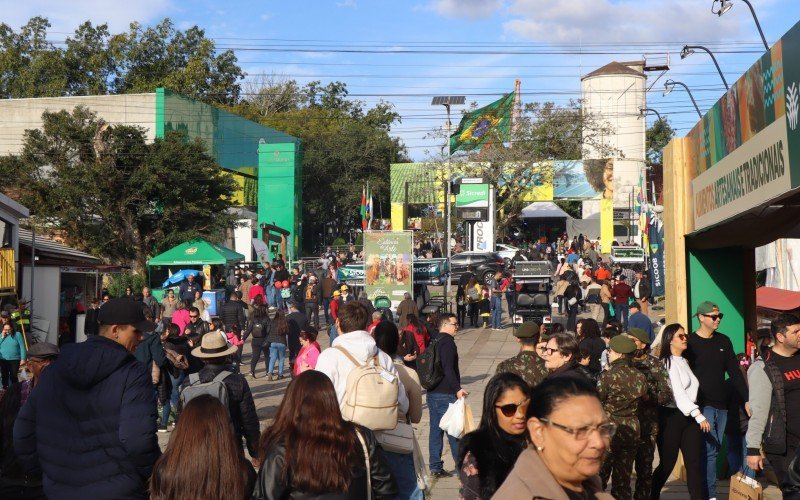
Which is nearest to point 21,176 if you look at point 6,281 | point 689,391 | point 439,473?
point 6,281

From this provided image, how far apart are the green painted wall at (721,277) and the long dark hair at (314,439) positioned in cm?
708

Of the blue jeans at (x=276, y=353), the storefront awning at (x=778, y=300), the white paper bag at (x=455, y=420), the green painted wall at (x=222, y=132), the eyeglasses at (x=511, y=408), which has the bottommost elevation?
the blue jeans at (x=276, y=353)

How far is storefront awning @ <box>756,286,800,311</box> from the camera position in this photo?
562 inches

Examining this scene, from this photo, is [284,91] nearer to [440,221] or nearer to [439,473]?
[440,221]

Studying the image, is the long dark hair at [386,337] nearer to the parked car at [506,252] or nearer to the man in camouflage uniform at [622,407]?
the man in camouflage uniform at [622,407]

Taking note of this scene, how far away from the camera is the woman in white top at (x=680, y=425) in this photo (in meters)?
7.91

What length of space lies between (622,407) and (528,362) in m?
0.81

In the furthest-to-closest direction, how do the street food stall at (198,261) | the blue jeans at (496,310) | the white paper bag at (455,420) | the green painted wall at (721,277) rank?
the street food stall at (198,261) → the blue jeans at (496,310) → the green painted wall at (721,277) → the white paper bag at (455,420)

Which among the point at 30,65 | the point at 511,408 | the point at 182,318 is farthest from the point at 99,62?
the point at 511,408

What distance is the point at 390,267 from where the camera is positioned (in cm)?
2525

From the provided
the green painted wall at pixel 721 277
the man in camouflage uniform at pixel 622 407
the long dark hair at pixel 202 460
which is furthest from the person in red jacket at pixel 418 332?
the long dark hair at pixel 202 460

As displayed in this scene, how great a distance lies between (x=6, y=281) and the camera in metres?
19.9

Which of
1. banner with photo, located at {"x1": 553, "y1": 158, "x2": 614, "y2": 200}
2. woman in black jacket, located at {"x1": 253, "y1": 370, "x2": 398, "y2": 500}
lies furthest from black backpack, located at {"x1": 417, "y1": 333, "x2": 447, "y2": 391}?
banner with photo, located at {"x1": 553, "y1": 158, "x2": 614, "y2": 200}

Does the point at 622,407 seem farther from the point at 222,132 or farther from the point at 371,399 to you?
the point at 222,132
